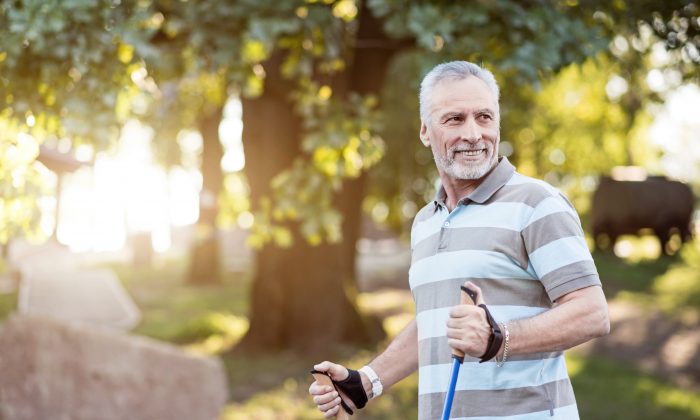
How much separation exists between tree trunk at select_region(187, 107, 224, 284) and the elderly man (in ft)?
53.4

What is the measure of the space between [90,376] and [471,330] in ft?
22.5

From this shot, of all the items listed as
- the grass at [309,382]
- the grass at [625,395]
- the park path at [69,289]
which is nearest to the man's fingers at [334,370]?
the grass at [309,382]

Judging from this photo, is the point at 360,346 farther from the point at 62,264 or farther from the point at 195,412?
the point at 62,264

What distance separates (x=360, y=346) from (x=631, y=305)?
7784mm

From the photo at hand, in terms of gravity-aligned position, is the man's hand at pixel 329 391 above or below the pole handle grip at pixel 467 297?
below

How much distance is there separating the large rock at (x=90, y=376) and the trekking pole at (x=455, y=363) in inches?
252

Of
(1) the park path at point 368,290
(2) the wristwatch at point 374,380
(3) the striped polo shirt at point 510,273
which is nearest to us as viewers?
(3) the striped polo shirt at point 510,273

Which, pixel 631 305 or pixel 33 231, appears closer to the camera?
pixel 33 231

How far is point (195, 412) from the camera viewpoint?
9.16 m

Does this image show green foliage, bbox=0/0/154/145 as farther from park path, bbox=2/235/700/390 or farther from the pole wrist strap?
the pole wrist strap

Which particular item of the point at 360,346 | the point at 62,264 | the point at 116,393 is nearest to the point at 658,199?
the point at 360,346

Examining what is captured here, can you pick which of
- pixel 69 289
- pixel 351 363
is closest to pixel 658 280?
pixel 351 363

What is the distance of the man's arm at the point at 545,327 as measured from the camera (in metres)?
2.66

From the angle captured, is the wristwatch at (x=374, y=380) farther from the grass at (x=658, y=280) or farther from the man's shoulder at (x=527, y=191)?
the grass at (x=658, y=280)
